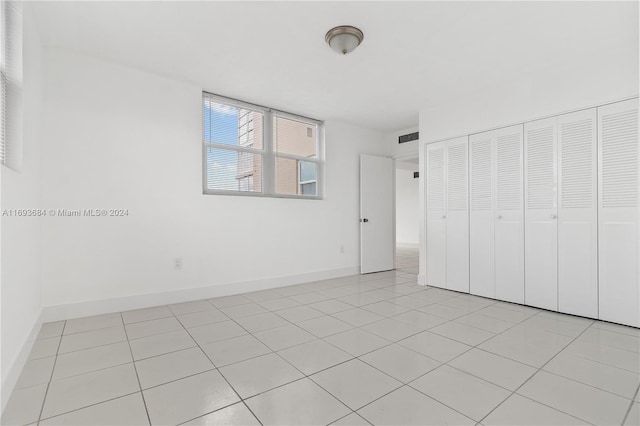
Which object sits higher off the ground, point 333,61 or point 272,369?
point 333,61

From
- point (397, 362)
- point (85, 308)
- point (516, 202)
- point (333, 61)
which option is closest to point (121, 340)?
point (85, 308)

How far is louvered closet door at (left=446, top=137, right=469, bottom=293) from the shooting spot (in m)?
3.96

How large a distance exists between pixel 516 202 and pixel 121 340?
4.28 m

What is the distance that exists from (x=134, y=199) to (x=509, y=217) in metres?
4.36

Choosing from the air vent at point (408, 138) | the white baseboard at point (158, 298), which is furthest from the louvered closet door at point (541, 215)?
the white baseboard at point (158, 298)

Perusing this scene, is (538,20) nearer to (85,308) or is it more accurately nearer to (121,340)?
(121,340)

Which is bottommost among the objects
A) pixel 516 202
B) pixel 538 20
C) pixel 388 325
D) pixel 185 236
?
pixel 388 325

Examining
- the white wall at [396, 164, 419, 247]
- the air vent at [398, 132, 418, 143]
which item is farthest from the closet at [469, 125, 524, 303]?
the white wall at [396, 164, 419, 247]

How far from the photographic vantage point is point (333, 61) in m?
3.08

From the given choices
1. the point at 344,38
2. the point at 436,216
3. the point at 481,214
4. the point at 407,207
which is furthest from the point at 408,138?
the point at 407,207

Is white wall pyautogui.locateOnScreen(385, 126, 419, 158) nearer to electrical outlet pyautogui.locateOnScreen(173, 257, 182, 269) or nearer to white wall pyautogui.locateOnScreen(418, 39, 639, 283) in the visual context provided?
white wall pyautogui.locateOnScreen(418, 39, 639, 283)

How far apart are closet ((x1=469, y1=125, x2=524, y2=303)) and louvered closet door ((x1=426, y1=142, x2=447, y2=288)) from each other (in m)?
0.38

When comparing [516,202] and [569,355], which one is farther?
[516,202]

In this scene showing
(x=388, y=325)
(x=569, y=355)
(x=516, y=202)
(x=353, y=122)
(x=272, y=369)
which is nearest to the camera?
(x=272, y=369)
